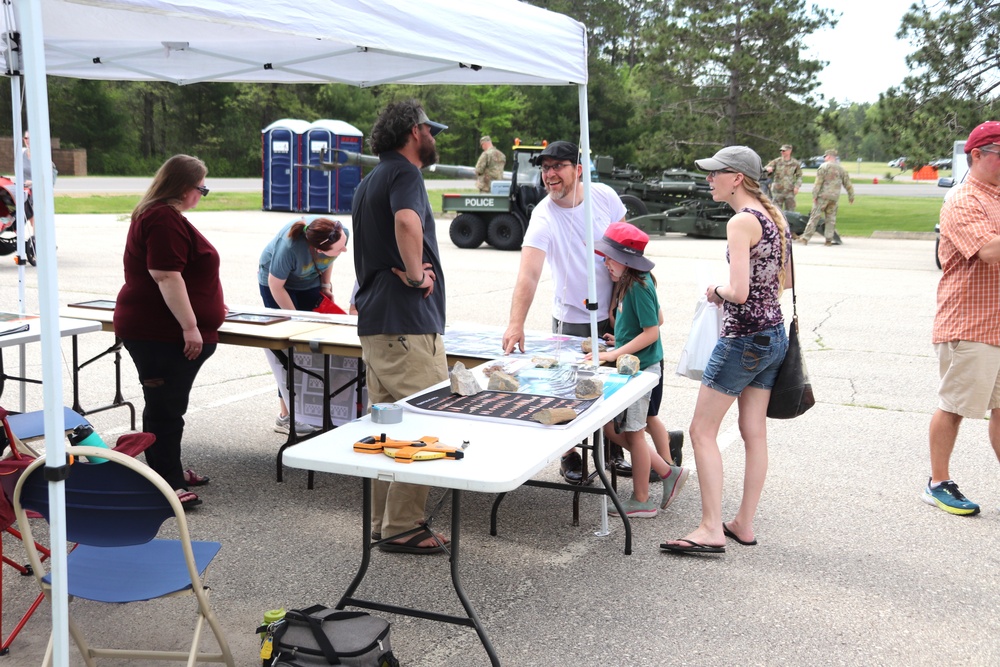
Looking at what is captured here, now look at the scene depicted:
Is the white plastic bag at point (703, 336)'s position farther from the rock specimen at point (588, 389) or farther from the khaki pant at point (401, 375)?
the khaki pant at point (401, 375)

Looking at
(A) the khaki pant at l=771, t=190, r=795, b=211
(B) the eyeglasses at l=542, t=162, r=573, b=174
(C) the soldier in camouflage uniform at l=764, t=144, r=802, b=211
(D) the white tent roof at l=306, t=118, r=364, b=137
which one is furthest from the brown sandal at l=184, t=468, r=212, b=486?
(D) the white tent roof at l=306, t=118, r=364, b=137

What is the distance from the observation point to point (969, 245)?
4.76 m

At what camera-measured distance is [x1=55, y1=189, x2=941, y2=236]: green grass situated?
26.2 meters

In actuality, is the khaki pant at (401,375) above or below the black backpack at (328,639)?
above

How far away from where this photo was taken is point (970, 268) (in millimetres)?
4883

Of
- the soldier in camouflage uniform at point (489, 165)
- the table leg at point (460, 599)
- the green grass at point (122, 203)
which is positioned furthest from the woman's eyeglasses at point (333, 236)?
the green grass at point (122, 203)

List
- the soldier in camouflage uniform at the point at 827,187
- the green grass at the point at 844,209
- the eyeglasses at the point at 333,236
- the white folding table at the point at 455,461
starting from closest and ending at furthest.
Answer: the white folding table at the point at 455,461, the eyeglasses at the point at 333,236, the soldier in camouflage uniform at the point at 827,187, the green grass at the point at 844,209

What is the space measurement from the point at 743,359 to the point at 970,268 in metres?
1.41

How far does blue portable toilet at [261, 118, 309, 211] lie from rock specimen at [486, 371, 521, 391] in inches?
920

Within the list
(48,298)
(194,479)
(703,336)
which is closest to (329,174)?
(194,479)

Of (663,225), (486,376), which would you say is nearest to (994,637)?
(486,376)

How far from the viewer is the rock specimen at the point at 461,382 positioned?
4.22 metres

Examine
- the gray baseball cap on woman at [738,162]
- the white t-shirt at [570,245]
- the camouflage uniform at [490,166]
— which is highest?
the camouflage uniform at [490,166]

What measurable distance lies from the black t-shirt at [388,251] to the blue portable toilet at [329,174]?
74.4ft
